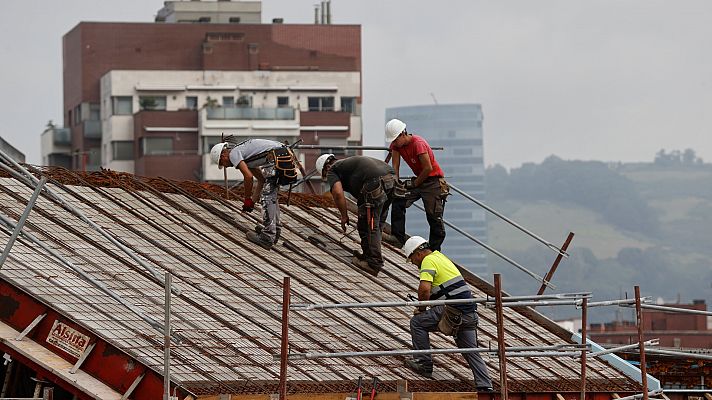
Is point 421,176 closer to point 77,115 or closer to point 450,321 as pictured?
Answer: point 450,321

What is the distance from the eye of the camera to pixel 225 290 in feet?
71.5

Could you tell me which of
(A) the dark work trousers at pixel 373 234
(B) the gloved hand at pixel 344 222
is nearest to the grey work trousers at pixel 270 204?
(B) the gloved hand at pixel 344 222

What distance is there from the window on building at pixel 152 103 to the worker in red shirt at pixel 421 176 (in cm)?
8675

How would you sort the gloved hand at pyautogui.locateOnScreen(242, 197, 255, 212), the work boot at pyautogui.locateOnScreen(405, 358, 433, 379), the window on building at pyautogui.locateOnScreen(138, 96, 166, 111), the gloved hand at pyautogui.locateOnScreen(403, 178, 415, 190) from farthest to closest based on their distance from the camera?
1. the window on building at pyautogui.locateOnScreen(138, 96, 166, 111)
2. the gloved hand at pyautogui.locateOnScreen(242, 197, 255, 212)
3. the gloved hand at pyautogui.locateOnScreen(403, 178, 415, 190)
4. the work boot at pyautogui.locateOnScreen(405, 358, 433, 379)

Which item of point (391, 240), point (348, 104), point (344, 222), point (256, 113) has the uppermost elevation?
point (348, 104)

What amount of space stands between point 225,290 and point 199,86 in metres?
91.5

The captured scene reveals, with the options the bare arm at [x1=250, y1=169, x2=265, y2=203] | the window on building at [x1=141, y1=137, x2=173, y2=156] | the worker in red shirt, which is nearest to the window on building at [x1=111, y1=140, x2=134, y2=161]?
the window on building at [x1=141, y1=137, x2=173, y2=156]

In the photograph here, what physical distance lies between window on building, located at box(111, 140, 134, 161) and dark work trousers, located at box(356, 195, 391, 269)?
3455 inches

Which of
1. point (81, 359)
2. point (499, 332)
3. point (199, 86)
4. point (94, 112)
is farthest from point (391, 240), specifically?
point (94, 112)

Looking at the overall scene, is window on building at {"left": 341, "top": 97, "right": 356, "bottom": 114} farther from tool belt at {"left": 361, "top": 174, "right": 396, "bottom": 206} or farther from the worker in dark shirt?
tool belt at {"left": 361, "top": 174, "right": 396, "bottom": 206}

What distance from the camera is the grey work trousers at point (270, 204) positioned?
24625 mm

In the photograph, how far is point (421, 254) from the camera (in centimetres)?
1991

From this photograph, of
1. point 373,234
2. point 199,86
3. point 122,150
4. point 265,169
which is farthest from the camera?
point 199,86

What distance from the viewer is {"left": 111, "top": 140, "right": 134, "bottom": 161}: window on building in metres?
111
